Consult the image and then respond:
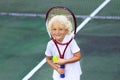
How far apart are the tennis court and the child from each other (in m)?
2.69

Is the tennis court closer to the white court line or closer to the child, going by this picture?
the white court line

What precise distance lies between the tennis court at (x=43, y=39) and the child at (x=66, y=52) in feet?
8.84

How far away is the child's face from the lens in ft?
17.6

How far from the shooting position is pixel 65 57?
18.6 ft

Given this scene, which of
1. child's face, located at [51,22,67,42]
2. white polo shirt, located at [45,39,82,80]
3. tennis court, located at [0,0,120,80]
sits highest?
child's face, located at [51,22,67,42]

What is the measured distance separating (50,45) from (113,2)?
8.85 meters

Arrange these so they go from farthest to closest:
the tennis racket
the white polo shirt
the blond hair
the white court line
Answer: the white court line
the white polo shirt
the tennis racket
the blond hair

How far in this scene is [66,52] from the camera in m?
5.64

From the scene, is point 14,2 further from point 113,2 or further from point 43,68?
point 43,68

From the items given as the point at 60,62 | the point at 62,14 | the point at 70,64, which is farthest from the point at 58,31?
the point at 70,64

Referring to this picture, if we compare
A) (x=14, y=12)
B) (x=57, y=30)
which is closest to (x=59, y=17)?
(x=57, y=30)

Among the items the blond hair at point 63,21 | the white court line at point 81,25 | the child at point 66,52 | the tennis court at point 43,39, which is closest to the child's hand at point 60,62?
the child at point 66,52

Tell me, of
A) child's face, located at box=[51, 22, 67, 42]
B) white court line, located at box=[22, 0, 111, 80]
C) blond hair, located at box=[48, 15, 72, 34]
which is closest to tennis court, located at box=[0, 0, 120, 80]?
white court line, located at box=[22, 0, 111, 80]

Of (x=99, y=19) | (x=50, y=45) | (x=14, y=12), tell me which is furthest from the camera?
(x=14, y=12)
